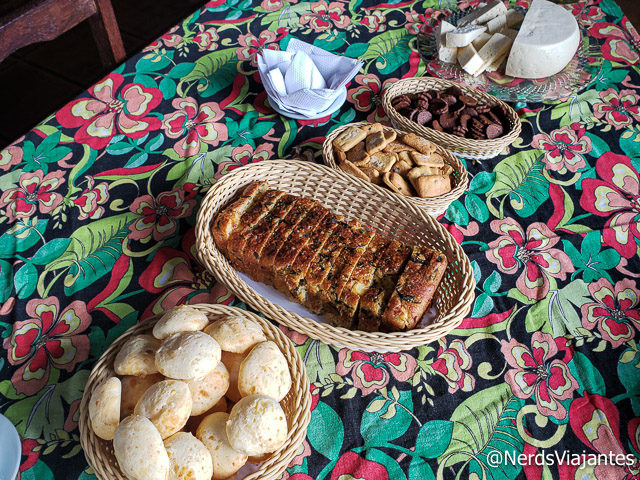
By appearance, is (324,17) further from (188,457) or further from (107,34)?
(188,457)

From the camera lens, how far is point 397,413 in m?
0.98

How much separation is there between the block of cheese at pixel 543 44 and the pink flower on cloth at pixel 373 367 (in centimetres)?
126

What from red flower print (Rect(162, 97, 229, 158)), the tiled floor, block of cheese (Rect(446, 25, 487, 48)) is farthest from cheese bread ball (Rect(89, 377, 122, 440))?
the tiled floor

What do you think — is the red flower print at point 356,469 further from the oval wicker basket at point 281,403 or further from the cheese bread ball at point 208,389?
the cheese bread ball at point 208,389

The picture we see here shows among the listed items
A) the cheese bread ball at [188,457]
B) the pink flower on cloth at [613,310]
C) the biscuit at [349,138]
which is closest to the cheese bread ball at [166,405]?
the cheese bread ball at [188,457]

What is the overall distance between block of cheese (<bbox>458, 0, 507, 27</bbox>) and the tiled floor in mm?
1102

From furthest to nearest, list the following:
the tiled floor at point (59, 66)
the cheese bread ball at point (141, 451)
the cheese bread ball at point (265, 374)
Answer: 1. the tiled floor at point (59, 66)
2. the cheese bread ball at point (265, 374)
3. the cheese bread ball at point (141, 451)

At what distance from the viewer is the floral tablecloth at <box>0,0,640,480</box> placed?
0.94 meters

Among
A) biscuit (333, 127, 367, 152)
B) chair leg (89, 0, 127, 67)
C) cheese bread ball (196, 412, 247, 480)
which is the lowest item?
cheese bread ball (196, 412, 247, 480)

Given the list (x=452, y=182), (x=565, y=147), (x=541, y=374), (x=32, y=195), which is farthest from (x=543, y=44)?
(x=32, y=195)

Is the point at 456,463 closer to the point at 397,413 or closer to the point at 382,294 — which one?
the point at 397,413

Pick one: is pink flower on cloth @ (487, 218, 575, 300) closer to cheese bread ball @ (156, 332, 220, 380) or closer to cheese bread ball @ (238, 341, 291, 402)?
cheese bread ball @ (238, 341, 291, 402)

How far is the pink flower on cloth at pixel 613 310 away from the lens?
1.12 meters

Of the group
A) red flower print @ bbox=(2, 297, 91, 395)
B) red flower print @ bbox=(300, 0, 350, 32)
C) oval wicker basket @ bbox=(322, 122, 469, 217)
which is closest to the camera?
red flower print @ bbox=(2, 297, 91, 395)
